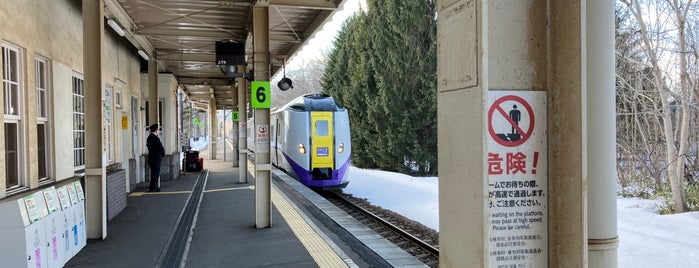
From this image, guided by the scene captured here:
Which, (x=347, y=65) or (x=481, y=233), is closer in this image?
(x=481, y=233)

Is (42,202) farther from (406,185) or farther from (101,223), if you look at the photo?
(406,185)

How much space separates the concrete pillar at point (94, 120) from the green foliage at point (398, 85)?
13758mm

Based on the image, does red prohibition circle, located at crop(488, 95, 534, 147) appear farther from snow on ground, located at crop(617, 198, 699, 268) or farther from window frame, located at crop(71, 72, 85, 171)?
window frame, located at crop(71, 72, 85, 171)

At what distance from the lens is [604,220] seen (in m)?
2.29

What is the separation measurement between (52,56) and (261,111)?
2980 mm

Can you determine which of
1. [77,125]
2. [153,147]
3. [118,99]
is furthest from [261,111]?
[118,99]

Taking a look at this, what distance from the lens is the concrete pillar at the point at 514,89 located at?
2.11 metres

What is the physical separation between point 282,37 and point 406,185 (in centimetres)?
665

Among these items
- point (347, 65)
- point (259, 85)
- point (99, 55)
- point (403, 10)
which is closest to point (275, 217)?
point (259, 85)

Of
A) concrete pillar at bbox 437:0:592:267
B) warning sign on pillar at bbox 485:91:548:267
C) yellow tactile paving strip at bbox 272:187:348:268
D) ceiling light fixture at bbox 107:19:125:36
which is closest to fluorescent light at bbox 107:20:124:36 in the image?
ceiling light fixture at bbox 107:19:125:36

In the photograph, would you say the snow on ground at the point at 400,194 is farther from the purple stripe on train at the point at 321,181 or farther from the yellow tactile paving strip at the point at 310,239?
the yellow tactile paving strip at the point at 310,239

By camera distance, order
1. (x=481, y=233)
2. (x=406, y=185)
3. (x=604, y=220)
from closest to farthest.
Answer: (x=481, y=233), (x=604, y=220), (x=406, y=185)

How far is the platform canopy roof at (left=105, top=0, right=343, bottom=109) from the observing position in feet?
27.2

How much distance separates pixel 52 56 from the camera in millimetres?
6527
